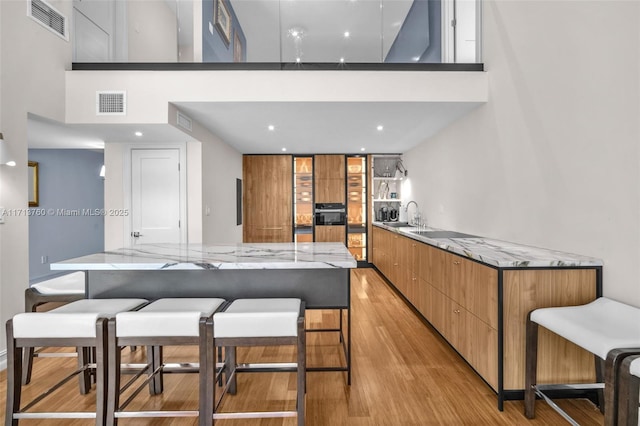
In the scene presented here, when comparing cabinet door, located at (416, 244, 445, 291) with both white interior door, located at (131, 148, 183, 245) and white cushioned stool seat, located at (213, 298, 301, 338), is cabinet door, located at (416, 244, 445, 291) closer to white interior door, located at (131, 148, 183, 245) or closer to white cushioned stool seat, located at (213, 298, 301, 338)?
white cushioned stool seat, located at (213, 298, 301, 338)

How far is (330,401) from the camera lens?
217 cm

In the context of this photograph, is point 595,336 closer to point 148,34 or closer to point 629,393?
point 629,393

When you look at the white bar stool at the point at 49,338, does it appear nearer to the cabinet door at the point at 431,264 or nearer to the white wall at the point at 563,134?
the cabinet door at the point at 431,264

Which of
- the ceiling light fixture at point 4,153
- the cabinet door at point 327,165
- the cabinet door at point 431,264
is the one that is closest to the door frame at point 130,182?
the ceiling light fixture at point 4,153

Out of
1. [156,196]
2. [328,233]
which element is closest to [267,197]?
[328,233]

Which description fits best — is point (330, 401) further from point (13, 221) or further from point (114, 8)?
point (114, 8)

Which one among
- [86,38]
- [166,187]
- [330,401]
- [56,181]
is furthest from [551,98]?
[56,181]

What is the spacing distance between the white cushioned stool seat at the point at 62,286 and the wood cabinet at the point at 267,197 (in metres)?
3.87

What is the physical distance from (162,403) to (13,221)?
200cm

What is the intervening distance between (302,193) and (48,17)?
4.48 meters

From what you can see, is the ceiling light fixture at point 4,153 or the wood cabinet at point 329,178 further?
the wood cabinet at point 329,178

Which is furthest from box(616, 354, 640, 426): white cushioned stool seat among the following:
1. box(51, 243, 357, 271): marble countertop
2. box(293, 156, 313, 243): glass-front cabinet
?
box(293, 156, 313, 243): glass-front cabinet

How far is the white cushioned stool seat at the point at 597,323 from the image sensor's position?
4.80 ft

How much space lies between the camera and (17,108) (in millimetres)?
2809
